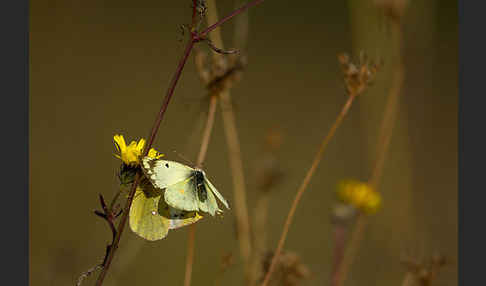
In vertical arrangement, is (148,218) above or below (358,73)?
below

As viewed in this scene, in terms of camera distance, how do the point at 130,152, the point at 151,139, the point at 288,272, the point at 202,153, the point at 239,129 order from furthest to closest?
the point at 239,129 < the point at 288,272 < the point at 202,153 < the point at 130,152 < the point at 151,139

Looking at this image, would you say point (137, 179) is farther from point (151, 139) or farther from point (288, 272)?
point (288, 272)

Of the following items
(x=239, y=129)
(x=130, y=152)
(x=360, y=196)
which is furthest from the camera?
(x=239, y=129)

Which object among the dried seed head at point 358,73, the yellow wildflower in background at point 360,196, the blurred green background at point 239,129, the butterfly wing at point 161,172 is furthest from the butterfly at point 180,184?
the yellow wildflower in background at point 360,196

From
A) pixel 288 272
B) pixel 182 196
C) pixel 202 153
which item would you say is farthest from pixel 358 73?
pixel 288 272

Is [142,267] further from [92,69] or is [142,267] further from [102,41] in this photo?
[102,41]

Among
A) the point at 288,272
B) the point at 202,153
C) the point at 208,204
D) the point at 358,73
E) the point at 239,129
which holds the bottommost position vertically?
the point at 288,272
